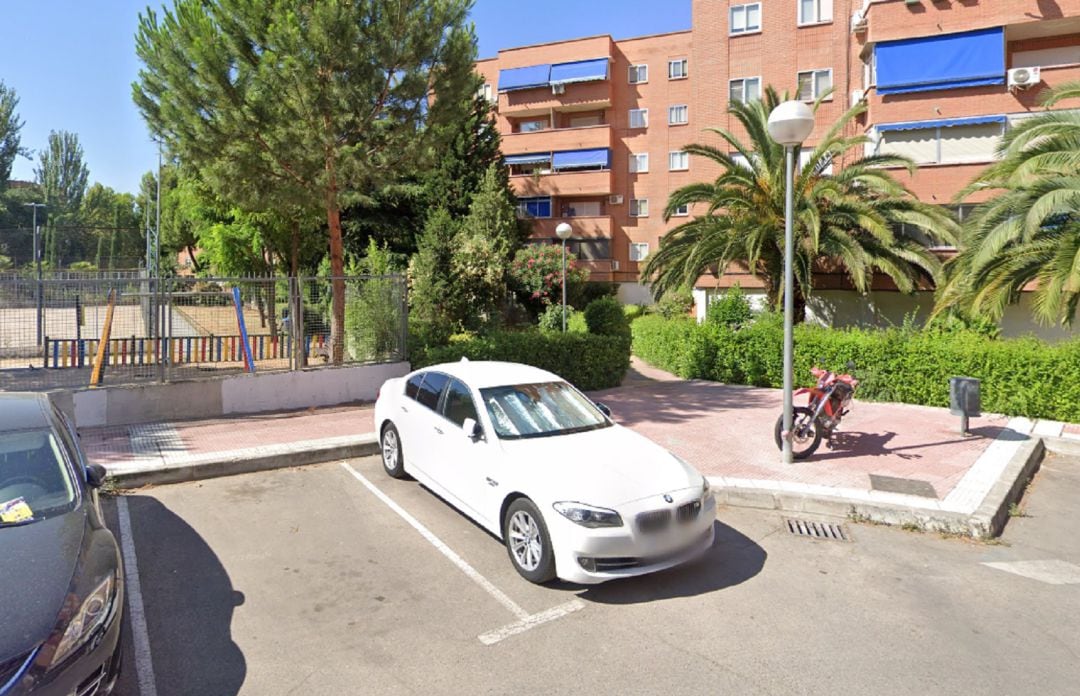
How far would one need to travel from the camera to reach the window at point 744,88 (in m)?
25.0

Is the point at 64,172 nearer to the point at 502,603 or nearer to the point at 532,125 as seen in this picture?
the point at 532,125

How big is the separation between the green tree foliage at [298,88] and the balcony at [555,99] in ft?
75.4

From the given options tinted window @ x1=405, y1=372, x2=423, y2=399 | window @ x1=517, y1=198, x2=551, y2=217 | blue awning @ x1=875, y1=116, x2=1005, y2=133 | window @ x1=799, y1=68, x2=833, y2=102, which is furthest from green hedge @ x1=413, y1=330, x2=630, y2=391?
window @ x1=517, y1=198, x2=551, y2=217

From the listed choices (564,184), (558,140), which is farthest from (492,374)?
(558,140)

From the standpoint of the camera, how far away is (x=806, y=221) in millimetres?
15742

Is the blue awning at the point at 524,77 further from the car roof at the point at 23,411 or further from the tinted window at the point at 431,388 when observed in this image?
the car roof at the point at 23,411

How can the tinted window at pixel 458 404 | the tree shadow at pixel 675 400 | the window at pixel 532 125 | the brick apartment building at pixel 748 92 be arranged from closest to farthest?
the tinted window at pixel 458 404 → the tree shadow at pixel 675 400 → the brick apartment building at pixel 748 92 → the window at pixel 532 125

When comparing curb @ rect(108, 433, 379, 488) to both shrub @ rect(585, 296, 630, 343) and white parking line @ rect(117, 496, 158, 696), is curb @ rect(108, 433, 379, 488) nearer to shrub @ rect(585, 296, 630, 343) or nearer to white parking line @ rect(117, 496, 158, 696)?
white parking line @ rect(117, 496, 158, 696)

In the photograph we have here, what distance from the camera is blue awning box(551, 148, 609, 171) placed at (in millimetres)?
32938

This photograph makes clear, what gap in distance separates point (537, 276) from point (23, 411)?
21.7 metres

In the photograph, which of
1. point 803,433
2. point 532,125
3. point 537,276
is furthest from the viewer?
point 532,125

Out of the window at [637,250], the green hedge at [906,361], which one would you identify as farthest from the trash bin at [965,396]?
the window at [637,250]

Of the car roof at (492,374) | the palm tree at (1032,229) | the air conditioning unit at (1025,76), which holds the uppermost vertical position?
the air conditioning unit at (1025,76)

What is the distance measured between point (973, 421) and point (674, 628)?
29.2 ft
